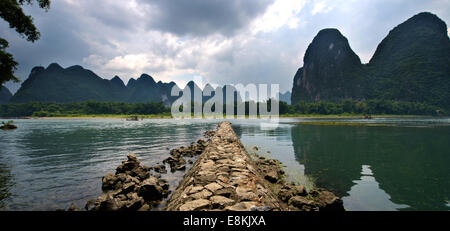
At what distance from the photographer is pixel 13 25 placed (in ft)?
49.5

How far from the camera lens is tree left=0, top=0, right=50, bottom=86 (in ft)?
46.1

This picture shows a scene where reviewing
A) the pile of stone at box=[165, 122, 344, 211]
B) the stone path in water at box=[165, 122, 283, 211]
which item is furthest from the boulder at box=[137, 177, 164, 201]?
the stone path in water at box=[165, 122, 283, 211]

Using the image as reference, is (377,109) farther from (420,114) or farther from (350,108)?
(420,114)

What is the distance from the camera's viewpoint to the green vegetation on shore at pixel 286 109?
12288 cm

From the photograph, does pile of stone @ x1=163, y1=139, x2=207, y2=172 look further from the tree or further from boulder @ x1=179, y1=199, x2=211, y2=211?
the tree

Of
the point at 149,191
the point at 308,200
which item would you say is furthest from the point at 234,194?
the point at 149,191

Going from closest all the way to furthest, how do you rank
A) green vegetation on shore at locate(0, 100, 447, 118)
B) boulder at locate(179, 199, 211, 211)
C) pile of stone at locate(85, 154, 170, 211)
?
boulder at locate(179, 199, 211, 211) < pile of stone at locate(85, 154, 170, 211) < green vegetation on shore at locate(0, 100, 447, 118)

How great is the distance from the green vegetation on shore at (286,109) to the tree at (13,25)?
111949 millimetres

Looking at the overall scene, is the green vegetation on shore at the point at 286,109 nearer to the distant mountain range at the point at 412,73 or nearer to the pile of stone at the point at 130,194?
the distant mountain range at the point at 412,73

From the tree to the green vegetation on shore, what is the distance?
111949 mm

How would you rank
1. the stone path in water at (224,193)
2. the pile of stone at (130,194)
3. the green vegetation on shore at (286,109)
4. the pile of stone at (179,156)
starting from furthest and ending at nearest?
the green vegetation on shore at (286,109) < the pile of stone at (179,156) < the pile of stone at (130,194) < the stone path in water at (224,193)

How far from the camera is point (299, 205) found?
6.61 m

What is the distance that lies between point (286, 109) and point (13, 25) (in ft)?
453

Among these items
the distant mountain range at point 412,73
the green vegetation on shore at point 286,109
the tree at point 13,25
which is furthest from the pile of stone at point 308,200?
the distant mountain range at point 412,73
